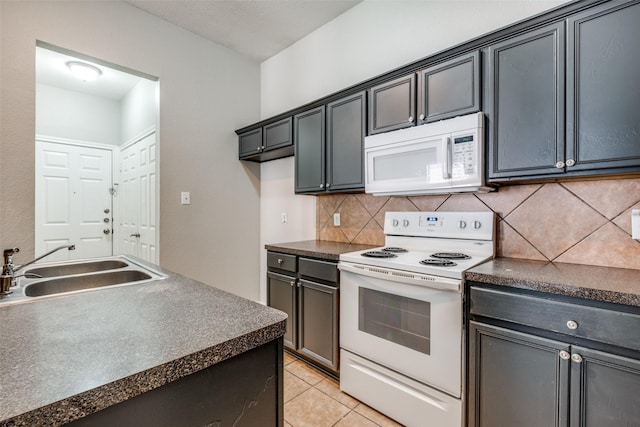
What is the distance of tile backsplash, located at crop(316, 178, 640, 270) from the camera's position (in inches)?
58.9

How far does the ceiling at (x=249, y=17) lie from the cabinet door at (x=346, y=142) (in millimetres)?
991

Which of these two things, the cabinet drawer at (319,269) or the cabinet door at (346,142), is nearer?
the cabinet drawer at (319,269)

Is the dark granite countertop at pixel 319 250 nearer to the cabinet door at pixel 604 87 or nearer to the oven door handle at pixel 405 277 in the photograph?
the oven door handle at pixel 405 277

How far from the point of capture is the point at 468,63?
66.8 inches

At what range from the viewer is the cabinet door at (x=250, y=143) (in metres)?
3.09

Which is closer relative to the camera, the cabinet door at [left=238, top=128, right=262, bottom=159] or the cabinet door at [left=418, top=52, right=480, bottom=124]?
the cabinet door at [left=418, top=52, right=480, bottom=124]

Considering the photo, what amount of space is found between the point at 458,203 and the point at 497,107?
0.63 metres

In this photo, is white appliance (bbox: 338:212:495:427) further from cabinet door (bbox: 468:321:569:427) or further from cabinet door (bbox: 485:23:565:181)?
cabinet door (bbox: 485:23:565:181)

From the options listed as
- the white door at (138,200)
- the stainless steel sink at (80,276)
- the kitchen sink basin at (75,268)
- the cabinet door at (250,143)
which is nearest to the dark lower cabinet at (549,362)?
the stainless steel sink at (80,276)

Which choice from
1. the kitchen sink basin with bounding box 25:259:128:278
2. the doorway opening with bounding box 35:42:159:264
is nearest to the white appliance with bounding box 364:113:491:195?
the kitchen sink basin with bounding box 25:259:128:278

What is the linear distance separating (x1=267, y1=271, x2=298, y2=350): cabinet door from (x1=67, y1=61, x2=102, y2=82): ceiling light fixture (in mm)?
2829

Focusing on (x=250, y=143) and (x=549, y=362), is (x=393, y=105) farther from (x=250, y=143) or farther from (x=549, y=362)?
(x=250, y=143)

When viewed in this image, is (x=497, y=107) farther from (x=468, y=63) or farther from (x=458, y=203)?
(x=458, y=203)

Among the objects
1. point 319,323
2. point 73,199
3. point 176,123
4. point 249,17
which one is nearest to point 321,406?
point 319,323
